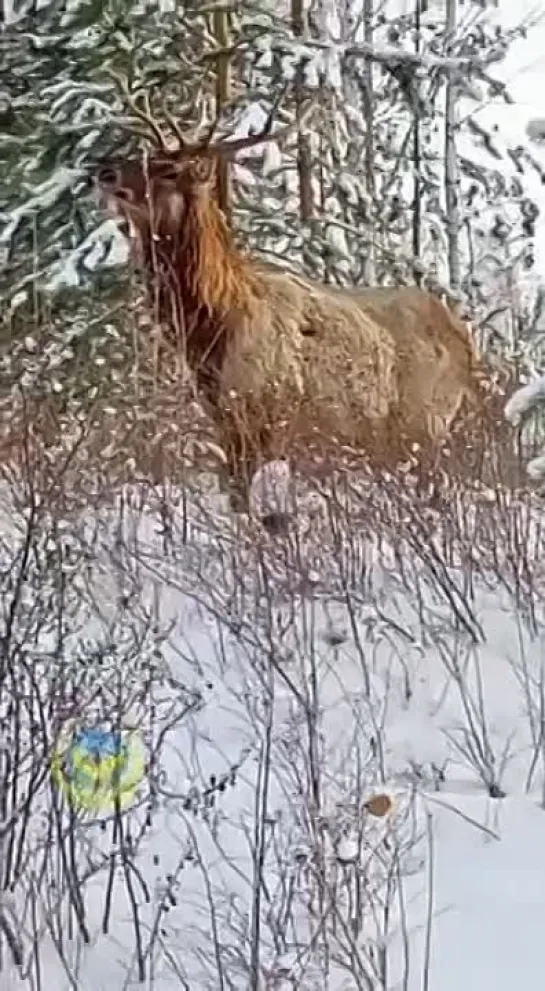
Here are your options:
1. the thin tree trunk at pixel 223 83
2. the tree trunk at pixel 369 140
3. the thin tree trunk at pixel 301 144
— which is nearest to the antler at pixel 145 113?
the thin tree trunk at pixel 223 83

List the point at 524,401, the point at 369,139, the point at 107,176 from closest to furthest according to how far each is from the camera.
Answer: the point at 524,401 < the point at 369,139 < the point at 107,176

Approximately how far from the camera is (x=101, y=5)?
2.39 m

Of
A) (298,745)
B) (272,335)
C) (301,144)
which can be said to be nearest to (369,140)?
(301,144)

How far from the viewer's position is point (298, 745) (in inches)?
75.5

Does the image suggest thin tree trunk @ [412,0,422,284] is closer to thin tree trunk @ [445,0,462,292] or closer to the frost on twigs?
thin tree trunk @ [445,0,462,292]

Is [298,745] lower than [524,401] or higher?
lower

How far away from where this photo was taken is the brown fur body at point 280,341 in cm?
231

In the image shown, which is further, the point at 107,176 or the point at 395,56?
the point at 107,176

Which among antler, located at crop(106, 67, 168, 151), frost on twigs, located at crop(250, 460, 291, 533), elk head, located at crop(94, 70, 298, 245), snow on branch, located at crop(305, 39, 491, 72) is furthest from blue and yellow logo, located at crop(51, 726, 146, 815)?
snow on branch, located at crop(305, 39, 491, 72)

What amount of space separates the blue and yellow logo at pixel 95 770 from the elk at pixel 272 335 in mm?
544

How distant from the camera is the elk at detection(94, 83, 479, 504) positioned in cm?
231

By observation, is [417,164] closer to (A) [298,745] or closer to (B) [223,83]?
(B) [223,83]

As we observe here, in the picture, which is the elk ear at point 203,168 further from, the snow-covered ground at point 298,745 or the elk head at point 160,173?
the snow-covered ground at point 298,745

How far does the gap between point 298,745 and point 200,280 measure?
948 mm
